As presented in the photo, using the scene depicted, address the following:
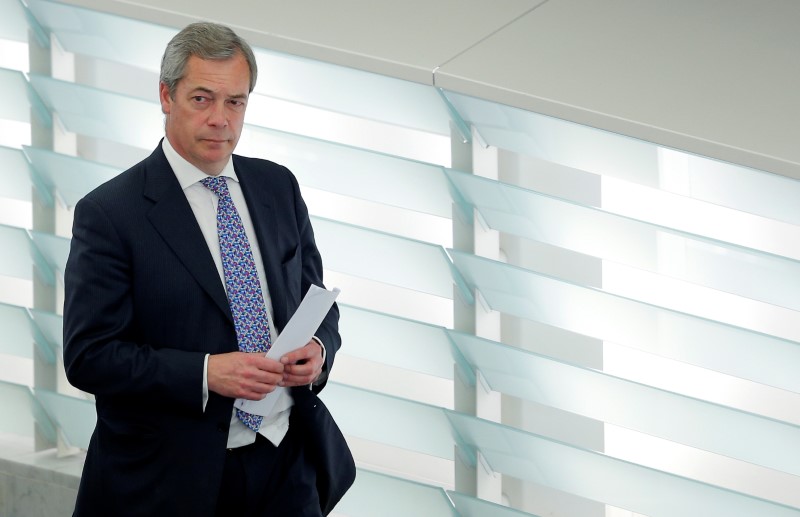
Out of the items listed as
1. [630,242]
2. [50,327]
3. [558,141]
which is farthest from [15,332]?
[630,242]

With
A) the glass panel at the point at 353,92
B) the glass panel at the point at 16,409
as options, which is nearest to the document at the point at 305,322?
the glass panel at the point at 353,92

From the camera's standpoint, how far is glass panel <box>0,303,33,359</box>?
4.08 metres

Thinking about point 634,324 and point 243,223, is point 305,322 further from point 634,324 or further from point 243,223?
point 634,324

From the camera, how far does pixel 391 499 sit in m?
3.69

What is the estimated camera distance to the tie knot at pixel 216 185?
2891 mm

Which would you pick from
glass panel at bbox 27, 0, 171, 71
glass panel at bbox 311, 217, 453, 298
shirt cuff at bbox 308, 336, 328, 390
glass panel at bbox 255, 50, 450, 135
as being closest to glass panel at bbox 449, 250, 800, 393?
glass panel at bbox 311, 217, 453, 298

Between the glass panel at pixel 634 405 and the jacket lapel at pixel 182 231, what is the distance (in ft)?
2.71

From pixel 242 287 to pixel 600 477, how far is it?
3.22ft

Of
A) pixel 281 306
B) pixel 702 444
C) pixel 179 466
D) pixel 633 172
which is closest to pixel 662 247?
pixel 633 172

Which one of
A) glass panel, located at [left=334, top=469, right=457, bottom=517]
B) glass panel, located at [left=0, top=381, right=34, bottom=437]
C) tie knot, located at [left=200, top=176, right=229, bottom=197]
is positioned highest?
tie knot, located at [left=200, top=176, right=229, bottom=197]

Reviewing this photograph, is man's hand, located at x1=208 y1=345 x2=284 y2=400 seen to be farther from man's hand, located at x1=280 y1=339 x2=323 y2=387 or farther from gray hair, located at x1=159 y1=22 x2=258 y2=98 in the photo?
gray hair, located at x1=159 y1=22 x2=258 y2=98

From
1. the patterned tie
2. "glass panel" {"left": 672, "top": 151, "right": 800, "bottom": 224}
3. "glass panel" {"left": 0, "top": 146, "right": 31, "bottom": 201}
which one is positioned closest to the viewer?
the patterned tie

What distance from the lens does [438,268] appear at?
3.50 metres

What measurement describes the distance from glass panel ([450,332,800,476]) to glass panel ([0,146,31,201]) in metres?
1.27
